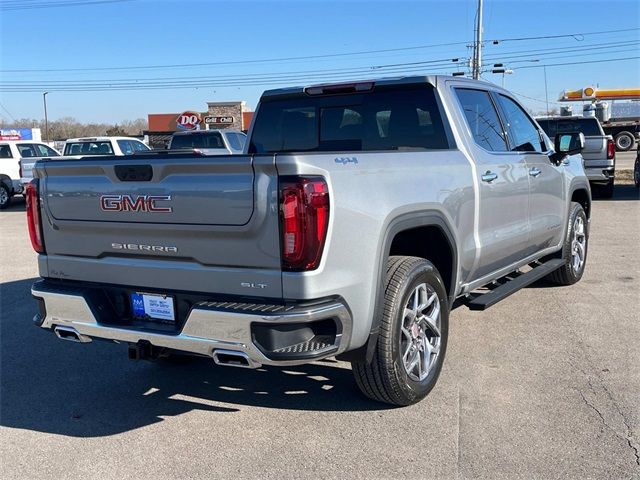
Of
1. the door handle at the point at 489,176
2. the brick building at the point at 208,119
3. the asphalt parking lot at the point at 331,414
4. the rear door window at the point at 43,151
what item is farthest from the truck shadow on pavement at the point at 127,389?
the brick building at the point at 208,119

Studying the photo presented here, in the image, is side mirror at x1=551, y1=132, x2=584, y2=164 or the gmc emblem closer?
the gmc emblem

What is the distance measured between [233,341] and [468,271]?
2.10 m

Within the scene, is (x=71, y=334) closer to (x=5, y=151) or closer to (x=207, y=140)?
(x=207, y=140)

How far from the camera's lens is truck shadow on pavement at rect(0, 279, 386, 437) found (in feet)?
13.2

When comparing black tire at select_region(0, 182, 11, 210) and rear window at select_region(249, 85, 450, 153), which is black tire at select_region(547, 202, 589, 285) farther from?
black tire at select_region(0, 182, 11, 210)

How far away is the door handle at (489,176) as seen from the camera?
4.71 metres

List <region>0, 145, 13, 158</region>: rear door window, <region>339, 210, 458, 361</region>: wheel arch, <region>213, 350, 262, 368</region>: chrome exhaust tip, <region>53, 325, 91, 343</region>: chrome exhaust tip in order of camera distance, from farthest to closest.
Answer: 1. <region>0, 145, 13, 158</region>: rear door window
2. <region>53, 325, 91, 343</region>: chrome exhaust tip
3. <region>339, 210, 458, 361</region>: wheel arch
4. <region>213, 350, 262, 368</region>: chrome exhaust tip

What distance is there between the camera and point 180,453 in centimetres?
352

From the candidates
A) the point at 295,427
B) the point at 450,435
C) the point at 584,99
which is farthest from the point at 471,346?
the point at 584,99

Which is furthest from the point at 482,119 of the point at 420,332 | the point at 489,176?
the point at 420,332

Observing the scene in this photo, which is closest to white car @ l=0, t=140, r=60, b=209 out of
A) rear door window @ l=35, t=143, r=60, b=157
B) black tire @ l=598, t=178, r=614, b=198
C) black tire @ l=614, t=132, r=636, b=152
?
rear door window @ l=35, t=143, r=60, b=157

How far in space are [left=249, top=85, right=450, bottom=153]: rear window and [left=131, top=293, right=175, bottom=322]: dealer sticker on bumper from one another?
1.94 metres

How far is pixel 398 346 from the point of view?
3.72 m

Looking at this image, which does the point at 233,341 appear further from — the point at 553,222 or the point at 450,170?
the point at 553,222
